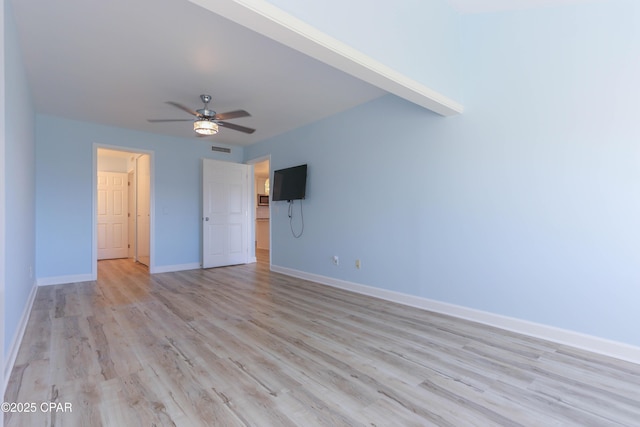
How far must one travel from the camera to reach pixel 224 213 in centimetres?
593

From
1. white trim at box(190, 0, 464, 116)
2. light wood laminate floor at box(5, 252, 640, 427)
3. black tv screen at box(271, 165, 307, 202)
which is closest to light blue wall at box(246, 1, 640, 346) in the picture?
light wood laminate floor at box(5, 252, 640, 427)

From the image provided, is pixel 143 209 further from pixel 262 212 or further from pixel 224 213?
pixel 262 212

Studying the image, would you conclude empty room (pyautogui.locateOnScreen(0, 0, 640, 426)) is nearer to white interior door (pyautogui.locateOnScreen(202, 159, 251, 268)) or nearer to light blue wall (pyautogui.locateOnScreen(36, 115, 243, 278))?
light blue wall (pyautogui.locateOnScreen(36, 115, 243, 278))

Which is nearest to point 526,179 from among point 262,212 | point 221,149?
point 221,149

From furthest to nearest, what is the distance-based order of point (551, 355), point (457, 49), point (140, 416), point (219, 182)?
point (219, 182) → point (457, 49) → point (551, 355) → point (140, 416)

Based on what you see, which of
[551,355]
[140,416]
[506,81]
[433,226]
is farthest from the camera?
[433,226]

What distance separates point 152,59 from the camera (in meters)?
2.81

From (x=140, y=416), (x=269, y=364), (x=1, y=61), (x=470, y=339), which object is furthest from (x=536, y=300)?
(x=1, y=61)

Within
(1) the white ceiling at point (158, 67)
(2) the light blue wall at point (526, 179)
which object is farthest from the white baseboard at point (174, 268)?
(2) the light blue wall at point (526, 179)

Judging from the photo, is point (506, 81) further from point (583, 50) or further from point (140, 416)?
point (140, 416)

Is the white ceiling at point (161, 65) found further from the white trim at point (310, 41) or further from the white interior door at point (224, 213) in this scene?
the white interior door at point (224, 213)

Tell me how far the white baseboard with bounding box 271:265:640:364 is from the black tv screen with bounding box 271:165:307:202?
1.68 metres

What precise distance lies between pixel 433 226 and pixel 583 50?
1.84m

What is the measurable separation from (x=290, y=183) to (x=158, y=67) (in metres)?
2.43
